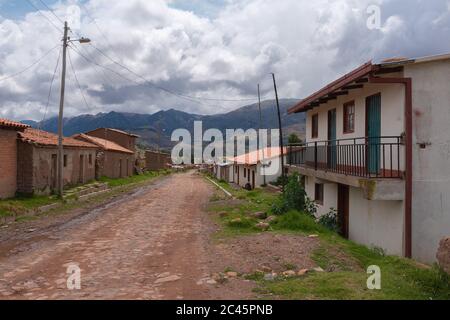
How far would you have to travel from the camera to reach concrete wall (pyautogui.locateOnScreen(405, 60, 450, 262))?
30.7 ft

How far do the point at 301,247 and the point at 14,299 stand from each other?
223 inches

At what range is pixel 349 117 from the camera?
43.3 ft

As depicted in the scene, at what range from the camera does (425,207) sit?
30.8ft

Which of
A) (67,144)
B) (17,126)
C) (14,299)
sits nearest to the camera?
(14,299)

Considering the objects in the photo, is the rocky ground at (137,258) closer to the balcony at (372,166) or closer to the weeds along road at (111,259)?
the weeds along road at (111,259)

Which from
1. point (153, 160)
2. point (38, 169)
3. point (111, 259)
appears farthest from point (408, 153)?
point (153, 160)

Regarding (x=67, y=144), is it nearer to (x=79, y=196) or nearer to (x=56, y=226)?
(x=79, y=196)

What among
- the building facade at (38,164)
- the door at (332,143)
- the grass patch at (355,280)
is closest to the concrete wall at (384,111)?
the door at (332,143)

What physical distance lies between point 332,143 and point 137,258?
28.5ft

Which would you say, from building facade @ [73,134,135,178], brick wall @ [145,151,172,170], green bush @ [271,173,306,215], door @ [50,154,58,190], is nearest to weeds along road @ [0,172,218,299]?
green bush @ [271,173,306,215]

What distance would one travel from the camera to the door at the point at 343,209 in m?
13.5

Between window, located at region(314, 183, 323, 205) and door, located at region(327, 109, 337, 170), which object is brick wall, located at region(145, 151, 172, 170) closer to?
window, located at region(314, 183, 323, 205)

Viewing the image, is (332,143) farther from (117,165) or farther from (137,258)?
(117,165)
